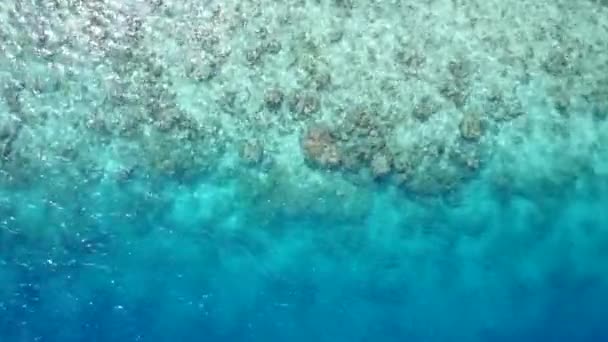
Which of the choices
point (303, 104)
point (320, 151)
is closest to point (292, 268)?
point (320, 151)

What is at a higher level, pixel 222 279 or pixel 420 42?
pixel 420 42

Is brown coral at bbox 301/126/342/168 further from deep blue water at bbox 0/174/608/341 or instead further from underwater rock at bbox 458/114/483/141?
underwater rock at bbox 458/114/483/141

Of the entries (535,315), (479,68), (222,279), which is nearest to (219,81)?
(222,279)

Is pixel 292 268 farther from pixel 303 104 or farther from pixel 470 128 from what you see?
pixel 470 128

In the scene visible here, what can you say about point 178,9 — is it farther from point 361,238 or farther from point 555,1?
point 555,1

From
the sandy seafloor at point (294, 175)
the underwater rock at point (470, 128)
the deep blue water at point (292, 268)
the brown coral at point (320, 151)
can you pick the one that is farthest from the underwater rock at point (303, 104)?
the underwater rock at point (470, 128)

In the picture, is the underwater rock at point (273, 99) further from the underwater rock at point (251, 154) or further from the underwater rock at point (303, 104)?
the underwater rock at point (251, 154)

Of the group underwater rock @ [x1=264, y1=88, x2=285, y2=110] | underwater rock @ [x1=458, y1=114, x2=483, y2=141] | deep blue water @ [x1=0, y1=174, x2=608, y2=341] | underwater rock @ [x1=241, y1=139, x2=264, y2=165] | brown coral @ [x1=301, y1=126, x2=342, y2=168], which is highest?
underwater rock @ [x1=458, y1=114, x2=483, y2=141]

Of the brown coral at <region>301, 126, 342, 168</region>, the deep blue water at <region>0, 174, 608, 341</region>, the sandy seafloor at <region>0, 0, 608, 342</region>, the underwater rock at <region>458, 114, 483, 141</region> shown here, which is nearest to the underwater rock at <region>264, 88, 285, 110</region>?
the sandy seafloor at <region>0, 0, 608, 342</region>
